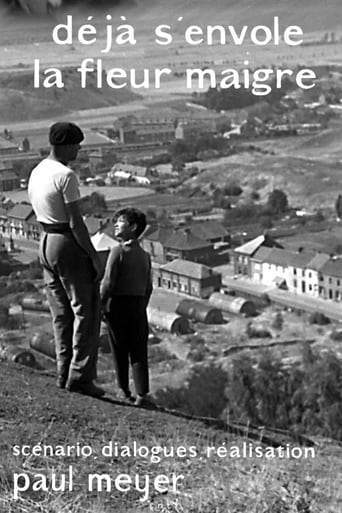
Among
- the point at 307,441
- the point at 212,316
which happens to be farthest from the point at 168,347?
the point at 307,441

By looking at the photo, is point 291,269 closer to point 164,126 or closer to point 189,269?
point 189,269

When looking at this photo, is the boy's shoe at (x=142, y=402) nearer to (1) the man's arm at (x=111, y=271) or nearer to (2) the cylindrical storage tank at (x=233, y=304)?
(1) the man's arm at (x=111, y=271)

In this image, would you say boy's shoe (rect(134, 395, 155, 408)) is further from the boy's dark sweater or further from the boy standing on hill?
A: the boy's dark sweater

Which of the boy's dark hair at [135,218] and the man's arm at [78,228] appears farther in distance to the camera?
the boy's dark hair at [135,218]

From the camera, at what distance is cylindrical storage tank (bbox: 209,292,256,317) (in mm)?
17047

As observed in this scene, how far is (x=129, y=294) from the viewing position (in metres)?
3.91

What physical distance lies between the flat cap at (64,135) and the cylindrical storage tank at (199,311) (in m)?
12.4

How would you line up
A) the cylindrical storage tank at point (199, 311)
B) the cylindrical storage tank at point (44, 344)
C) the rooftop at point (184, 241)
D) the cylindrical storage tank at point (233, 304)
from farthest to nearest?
the rooftop at point (184, 241) → the cylindrical storage tank at point (233, 304) → the cylindrical storage tank at point (199, 311) → the cylindrical storage tank at point (44, 344)

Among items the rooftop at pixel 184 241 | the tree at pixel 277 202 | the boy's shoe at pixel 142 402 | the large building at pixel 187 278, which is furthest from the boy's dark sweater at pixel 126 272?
the tree at pixel 277 202

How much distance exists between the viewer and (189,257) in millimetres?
18266

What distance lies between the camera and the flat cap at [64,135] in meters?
3.66

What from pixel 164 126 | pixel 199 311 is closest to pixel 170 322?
pixel 199 311

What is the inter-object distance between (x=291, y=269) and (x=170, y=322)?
10.0 ft

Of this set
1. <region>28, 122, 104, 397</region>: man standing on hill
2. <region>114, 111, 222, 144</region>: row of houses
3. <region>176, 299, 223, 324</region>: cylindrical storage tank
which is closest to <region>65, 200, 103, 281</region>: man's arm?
<region>28, 122, 104, 397</region>: man standing on hill
